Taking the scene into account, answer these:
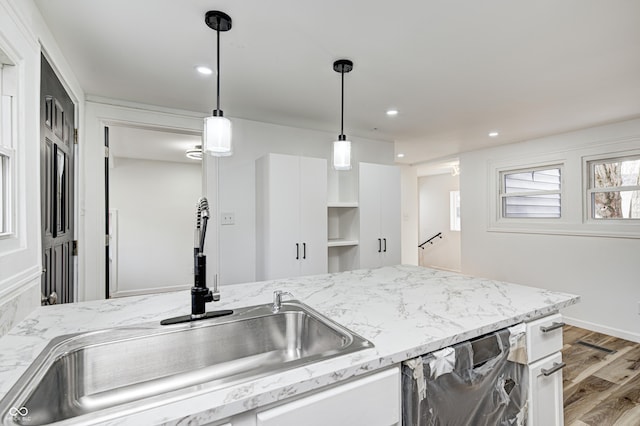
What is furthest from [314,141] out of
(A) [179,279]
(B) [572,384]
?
(A) [179,279]

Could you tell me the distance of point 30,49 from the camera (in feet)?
→ 4.43

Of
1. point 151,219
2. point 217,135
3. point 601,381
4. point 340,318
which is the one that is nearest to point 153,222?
point 151,219

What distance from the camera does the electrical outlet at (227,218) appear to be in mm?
3154

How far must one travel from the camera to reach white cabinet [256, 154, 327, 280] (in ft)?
9.84

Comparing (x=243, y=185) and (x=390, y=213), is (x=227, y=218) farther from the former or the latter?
(x=390, y=213)

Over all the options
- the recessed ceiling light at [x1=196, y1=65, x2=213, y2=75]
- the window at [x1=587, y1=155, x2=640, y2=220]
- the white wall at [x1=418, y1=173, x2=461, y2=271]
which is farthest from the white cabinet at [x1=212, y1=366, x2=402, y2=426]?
the white wall at [x1=418, y1=173, x2=461, y2=271]

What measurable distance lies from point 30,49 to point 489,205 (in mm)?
5020

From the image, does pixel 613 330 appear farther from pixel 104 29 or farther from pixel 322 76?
pixel 104 29

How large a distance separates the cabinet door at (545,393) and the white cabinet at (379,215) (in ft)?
7.30

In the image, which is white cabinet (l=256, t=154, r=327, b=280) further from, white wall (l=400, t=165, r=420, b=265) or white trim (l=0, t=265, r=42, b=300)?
white wall (l=400, t=165, r=420, b=265)

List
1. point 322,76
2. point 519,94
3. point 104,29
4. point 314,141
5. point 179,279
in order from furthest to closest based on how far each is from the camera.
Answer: point 179,279
point 314,141
point 519,94
point 322,76
point 104,29

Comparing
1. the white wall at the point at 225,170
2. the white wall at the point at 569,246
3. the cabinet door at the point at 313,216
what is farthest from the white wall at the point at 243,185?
the white wall at the point at 569,246

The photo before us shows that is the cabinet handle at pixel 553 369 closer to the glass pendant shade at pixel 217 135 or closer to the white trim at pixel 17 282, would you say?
the glass pendant shade at pixel 217 135

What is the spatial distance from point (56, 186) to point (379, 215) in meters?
2.97
